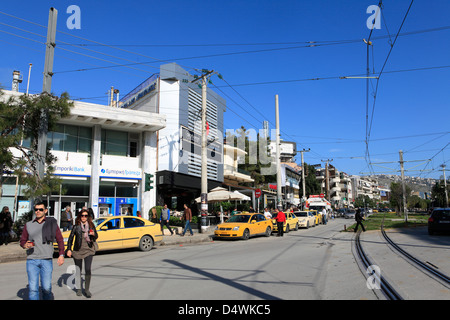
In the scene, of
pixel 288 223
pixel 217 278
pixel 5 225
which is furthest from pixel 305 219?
pixel 5 225

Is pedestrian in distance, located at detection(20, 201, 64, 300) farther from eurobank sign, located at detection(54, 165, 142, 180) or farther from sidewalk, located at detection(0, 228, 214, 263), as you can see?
eurobank sign, located at detection(54, 165, 142, 180)

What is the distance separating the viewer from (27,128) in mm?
13750

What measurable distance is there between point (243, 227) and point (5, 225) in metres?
11.1

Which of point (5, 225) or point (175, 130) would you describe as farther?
point (175, 130)

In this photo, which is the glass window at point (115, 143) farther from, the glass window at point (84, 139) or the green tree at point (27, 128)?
the green tree at point (27, 128)

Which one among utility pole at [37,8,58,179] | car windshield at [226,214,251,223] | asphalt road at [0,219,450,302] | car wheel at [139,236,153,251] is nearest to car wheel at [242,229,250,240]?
car windshield at [226,214,251,223]

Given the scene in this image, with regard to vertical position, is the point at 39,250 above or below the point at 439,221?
above

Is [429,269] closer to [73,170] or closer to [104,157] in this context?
[73,170]

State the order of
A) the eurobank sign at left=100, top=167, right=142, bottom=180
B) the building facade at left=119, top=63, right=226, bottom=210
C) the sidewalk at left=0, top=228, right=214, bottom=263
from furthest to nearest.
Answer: the building facade at left=119, top=63, right=226, bottom=210
the eurobank sign at left=100, top=167, right=142, bottom=180
the sidewalk at left=0, top=228, right=214, bottom=263

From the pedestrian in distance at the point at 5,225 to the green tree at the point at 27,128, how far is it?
147 cm

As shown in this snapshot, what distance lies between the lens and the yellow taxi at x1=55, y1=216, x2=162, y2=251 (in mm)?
12570

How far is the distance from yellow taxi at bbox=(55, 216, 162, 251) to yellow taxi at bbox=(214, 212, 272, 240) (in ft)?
14.3

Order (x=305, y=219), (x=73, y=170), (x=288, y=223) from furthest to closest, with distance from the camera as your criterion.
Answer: (x=305, y=219)
(x=288, y=223)
(x=73, y=170)
